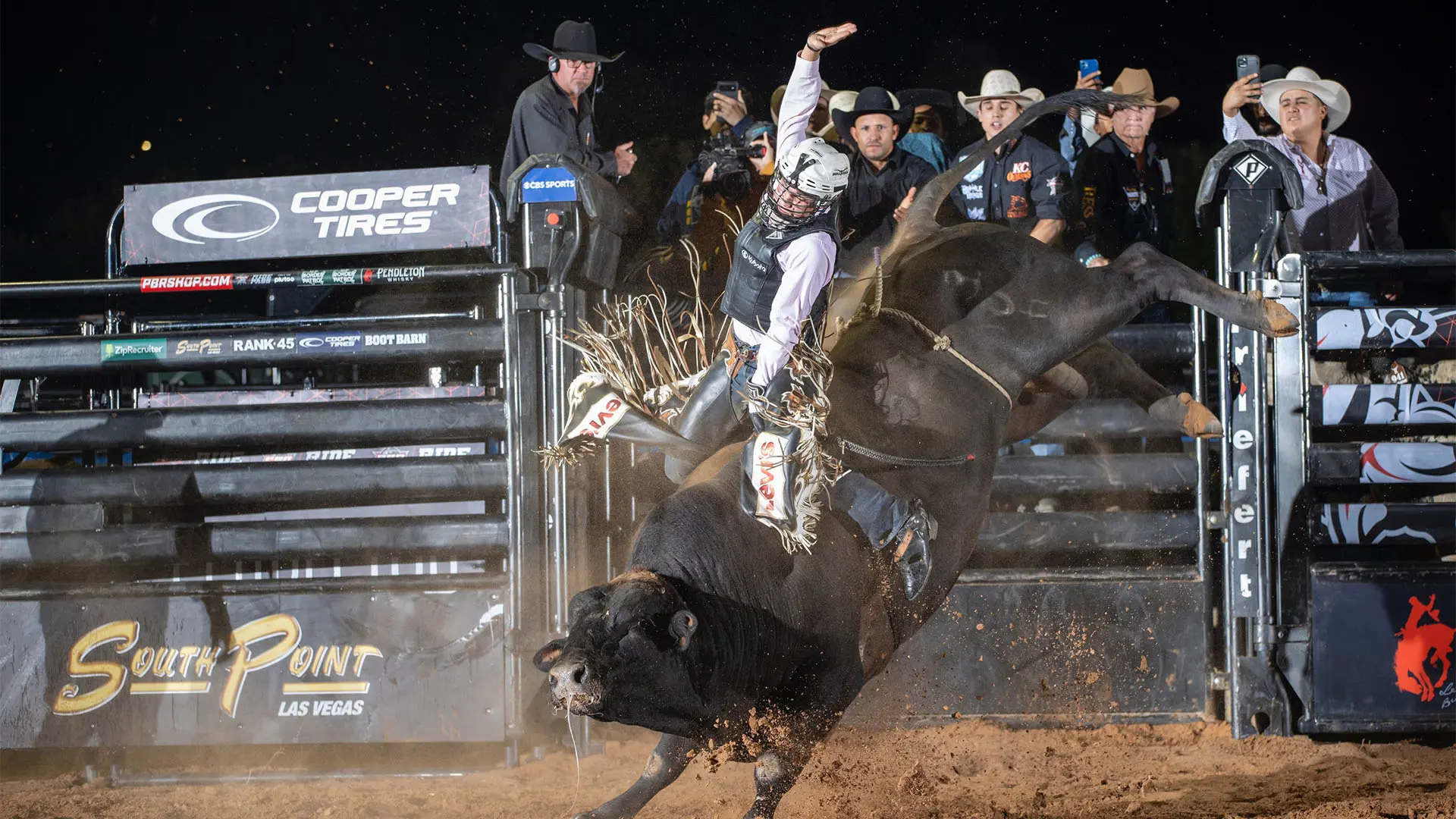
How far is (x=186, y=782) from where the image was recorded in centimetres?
498

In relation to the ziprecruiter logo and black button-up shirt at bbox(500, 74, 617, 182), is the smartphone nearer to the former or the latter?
black button-up shirt at bbox(500, 74, 617, 182)

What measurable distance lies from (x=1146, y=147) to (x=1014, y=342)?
78.8 inches

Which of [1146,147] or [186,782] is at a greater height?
[1146,147]

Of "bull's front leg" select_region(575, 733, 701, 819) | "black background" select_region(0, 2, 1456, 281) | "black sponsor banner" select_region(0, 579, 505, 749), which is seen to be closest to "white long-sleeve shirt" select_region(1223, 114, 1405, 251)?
"black background" select_region(0, 2, 1456, 281)

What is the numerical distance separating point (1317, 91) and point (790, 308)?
138 inches

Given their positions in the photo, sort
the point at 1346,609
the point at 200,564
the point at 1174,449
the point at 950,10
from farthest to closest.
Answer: the point at 950,10 < the point at 1174,449 < the point at 200,564 < the point at 1346,609

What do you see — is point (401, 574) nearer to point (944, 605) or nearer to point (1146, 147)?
point (944, 605)

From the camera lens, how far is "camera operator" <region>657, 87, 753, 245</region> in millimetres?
5379

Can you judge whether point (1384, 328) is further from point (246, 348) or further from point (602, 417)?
point (246, 348)

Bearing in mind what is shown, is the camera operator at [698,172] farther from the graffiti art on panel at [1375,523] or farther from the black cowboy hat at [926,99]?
the graffiti art on panel at [1375,523]

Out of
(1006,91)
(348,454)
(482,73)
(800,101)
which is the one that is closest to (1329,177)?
(1006,91)

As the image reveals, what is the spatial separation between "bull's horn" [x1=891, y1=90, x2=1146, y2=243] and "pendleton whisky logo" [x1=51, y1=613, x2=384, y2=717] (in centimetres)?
296

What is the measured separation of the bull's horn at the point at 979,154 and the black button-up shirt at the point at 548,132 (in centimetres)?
167

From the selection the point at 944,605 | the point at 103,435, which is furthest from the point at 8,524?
the point at 944,605
